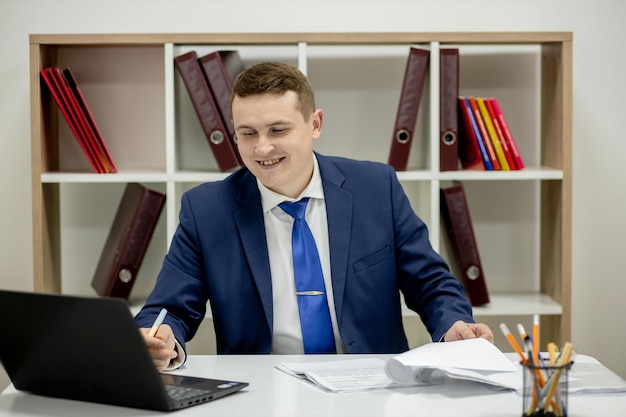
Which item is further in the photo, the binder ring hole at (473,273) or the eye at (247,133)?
the binder ring hole at (473,273)

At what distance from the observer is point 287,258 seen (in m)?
2.16

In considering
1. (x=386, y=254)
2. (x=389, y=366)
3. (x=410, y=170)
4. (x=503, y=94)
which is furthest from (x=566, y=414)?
(x=503, y=94)

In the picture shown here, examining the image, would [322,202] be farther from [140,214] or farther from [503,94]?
[503,94]

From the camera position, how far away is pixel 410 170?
10.1 feet

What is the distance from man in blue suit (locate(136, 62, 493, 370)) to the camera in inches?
82.7

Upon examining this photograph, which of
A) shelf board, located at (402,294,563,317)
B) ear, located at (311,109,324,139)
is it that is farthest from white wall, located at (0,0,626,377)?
ear, located at (311,109,324,139)

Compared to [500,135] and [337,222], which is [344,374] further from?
[500,135]

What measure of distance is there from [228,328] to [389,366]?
65cm

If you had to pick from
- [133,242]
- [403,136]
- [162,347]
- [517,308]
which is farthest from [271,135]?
[517,308]

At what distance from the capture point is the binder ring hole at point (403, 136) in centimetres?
291

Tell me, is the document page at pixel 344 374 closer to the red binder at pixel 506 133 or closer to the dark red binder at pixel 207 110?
the dark red binder at pixel 207 110

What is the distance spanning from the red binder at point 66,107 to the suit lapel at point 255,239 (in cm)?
90

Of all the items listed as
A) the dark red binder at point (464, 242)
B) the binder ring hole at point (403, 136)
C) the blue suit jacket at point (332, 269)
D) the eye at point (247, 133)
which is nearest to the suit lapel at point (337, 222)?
the blue suit jacket at point (332, 269)

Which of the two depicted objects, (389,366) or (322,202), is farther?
(322,202)
